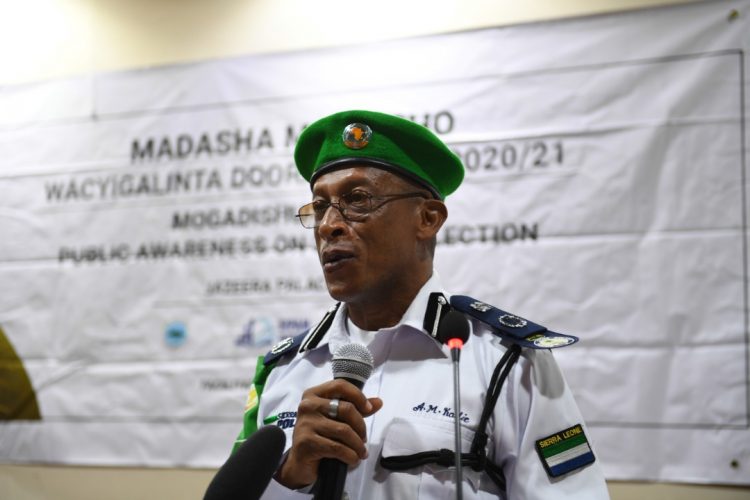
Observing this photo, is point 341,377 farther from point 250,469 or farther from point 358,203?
point 358,203

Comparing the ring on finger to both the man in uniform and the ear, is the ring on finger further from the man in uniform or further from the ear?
the ear

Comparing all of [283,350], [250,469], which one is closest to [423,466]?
[250,469]

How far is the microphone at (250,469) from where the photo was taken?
2.96 feet

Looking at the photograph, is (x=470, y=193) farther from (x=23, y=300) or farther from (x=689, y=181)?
(x=23, y=300)

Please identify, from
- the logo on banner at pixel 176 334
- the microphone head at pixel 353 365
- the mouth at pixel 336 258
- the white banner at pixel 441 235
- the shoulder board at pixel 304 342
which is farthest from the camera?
the logo on banner at pixel 176 334

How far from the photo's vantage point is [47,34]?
9.30ft

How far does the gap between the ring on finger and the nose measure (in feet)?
1.29

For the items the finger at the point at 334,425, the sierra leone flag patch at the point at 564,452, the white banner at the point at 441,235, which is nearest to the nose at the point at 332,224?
the finger at the point at 334,425

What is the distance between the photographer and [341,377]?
40.1 inches

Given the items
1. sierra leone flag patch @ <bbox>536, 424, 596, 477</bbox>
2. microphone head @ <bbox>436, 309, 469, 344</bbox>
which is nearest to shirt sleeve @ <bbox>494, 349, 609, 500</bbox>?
sierra leone flag patch @ <bbox>536, 424, 596, 477</bbox>

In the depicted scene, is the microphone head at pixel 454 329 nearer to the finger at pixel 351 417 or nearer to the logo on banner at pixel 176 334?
the finger at pixel 351 417

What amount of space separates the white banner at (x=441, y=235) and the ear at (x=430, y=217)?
2.90ft

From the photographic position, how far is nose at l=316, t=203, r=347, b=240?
4.28 ft

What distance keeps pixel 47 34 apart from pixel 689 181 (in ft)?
8.08
